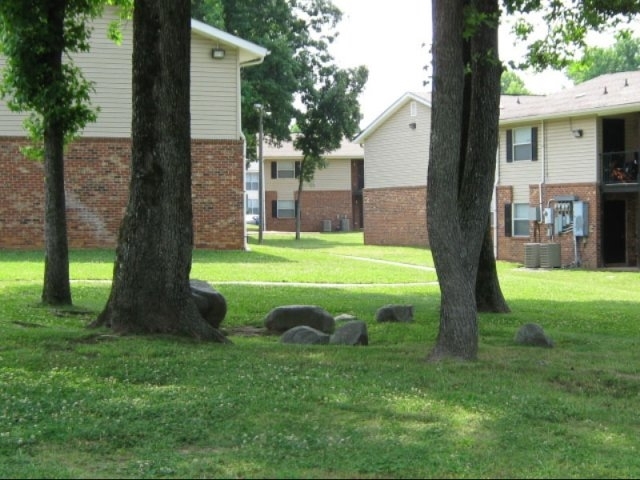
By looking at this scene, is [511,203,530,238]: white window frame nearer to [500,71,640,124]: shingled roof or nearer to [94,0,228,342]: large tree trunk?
[500,71,640,124]: shingled roof

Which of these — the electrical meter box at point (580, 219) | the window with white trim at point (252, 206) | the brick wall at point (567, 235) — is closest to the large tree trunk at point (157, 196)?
the electrical meter box at point (580, 219)

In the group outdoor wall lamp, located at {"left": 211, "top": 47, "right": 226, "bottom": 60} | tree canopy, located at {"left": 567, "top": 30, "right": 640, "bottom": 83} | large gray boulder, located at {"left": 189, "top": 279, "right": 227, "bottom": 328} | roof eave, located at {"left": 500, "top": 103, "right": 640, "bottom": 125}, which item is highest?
tree canopy, located at {"left": 567, "top": 30, "right": 640, "bottom": 83}

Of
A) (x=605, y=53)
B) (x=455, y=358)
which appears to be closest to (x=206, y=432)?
(x=455, y=358)

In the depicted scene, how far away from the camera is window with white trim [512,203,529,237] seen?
3491 cm

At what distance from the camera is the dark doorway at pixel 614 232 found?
110 ft

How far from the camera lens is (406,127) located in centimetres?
4275

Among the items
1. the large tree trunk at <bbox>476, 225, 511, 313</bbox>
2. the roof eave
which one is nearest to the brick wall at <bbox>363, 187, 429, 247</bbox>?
the roof eave

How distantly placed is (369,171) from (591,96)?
14.2m

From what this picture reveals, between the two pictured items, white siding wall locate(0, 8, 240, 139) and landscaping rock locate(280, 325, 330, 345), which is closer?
landscaping rock locate(280, 325, 330, 345)

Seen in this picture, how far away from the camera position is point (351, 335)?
467 inches

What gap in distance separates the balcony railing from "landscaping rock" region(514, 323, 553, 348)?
20699 mm

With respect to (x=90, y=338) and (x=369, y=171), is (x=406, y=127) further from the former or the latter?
(x=90, y=338)

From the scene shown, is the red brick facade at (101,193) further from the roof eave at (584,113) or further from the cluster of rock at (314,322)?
the cluster of rock at (314,322)

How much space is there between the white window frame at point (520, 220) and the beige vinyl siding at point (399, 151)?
250 inches
